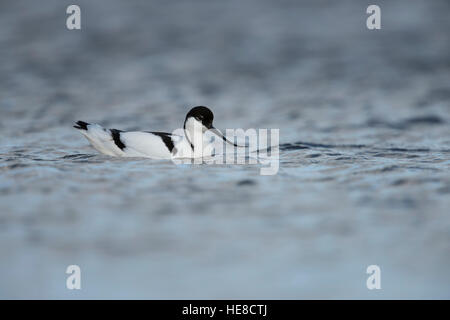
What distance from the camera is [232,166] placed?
27.8 feet

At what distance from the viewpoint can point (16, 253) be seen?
575 cm

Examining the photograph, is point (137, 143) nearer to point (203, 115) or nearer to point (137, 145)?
point (137, 145)

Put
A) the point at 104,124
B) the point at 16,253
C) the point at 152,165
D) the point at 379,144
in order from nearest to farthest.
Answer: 1. the point at 16,253
2. the point at 152,165
3. the point at 379,144
4. the point at 104,124

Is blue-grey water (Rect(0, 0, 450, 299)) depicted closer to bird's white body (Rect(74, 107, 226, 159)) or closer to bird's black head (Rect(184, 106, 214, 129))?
bird's white body (Rect(74, 107, 226, 159))

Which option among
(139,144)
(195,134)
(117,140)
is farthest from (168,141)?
(117,140)

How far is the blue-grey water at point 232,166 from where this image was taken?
5578mm

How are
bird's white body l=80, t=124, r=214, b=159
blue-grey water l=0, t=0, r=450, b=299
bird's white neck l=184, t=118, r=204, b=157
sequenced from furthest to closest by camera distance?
bird's white neck l=184, t=118, r=204, b=157 → bird's white body l=80, t=124, r=214, b=159 → blue-grey water l=0, t=0, r=450, b=299

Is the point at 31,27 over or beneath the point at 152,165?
over

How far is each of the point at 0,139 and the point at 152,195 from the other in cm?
376

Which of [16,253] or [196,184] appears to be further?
[196,184]

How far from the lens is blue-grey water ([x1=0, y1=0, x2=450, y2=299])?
5578mm

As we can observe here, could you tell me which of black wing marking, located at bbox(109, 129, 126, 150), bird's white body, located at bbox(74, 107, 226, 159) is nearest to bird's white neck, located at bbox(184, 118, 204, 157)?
bird's white body, located at bbox(74, 107, 226, 159)
